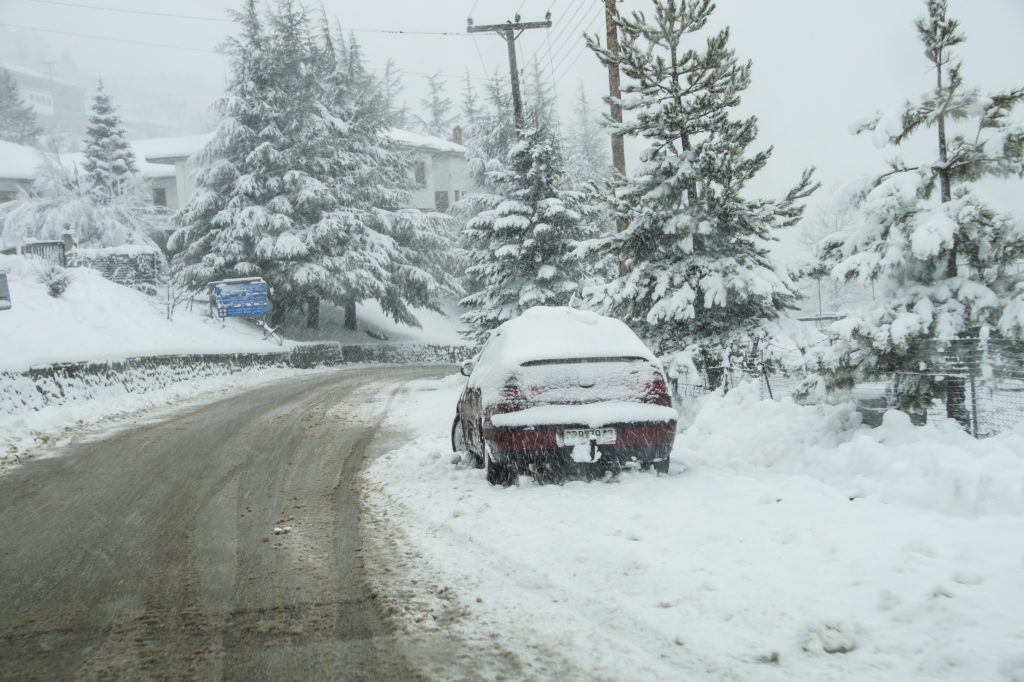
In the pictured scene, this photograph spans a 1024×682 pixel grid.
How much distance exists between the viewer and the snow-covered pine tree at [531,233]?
20.2 meters

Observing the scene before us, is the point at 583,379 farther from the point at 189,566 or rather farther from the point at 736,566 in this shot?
the point at 189,566

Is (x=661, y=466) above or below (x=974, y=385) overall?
below

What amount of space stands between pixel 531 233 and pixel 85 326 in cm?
1130

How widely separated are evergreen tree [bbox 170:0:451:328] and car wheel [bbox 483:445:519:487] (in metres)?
23.7

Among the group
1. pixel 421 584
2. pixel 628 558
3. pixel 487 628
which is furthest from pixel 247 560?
pixel 628 558

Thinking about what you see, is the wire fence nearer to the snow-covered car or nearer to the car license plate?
the snow-covered car

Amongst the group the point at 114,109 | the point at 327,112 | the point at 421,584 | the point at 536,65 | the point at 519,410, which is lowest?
the point at 421,584

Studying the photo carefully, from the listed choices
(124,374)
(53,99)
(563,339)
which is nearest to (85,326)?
(124,374)

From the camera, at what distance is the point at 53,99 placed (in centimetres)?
16012

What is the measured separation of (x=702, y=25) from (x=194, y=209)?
2398 centimetres

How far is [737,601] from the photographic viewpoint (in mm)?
3828

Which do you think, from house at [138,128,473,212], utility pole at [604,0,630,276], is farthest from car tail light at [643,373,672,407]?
house at [138,128,473,212]

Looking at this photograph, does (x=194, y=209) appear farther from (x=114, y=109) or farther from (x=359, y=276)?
(x=114, y=109)

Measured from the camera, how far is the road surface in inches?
135
